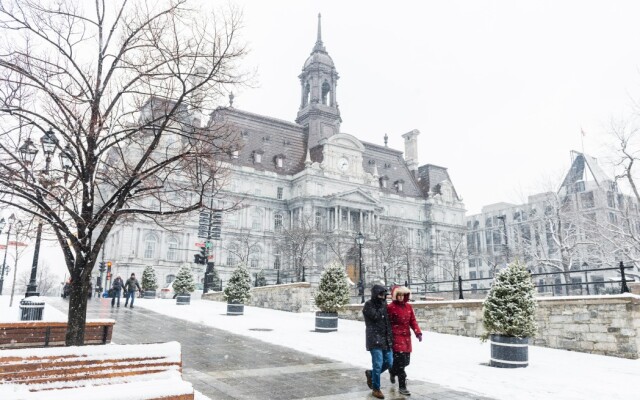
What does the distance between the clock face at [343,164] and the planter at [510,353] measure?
182 feet

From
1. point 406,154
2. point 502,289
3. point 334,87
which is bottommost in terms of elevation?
point 502,289

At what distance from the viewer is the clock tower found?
232 feet

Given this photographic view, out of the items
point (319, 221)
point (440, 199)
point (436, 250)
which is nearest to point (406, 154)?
point (440, 199)

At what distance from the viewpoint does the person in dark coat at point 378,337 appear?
6.93 metres

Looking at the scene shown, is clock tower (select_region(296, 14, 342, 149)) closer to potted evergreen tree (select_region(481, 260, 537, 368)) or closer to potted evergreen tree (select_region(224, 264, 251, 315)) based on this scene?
potted evergreen tree (select_region(224, 264, 251, 315))

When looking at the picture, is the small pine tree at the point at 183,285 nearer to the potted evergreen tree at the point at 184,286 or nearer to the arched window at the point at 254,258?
the potted evergreen tree at the point at 184,286

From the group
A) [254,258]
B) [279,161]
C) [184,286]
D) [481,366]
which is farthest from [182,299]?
[279,161]

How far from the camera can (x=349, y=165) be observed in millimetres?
65875

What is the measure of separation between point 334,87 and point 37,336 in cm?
6736

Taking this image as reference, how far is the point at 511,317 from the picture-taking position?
999cm

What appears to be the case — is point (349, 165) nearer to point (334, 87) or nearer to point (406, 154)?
point (334, 87)

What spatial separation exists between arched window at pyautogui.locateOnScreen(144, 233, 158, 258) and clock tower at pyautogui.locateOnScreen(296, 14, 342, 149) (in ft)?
90.1

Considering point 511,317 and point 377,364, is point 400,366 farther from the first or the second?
point 511,317

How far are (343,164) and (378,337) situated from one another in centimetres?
5897
